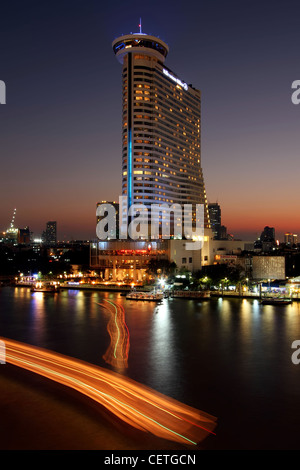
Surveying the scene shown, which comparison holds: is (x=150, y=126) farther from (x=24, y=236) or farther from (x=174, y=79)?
(x=24, y=236)

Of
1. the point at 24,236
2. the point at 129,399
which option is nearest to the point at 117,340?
the point at 129,399

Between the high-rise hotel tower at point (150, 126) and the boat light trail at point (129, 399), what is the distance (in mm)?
35096

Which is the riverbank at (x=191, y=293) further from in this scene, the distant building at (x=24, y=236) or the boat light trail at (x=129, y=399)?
the distant building at (x=24, y=236)

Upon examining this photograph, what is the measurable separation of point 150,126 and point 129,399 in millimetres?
41571

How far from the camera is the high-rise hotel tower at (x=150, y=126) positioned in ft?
146

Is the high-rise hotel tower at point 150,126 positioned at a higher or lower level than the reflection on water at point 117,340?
higher

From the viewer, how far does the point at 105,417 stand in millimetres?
6949

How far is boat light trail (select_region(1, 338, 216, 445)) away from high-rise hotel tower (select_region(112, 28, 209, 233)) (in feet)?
115

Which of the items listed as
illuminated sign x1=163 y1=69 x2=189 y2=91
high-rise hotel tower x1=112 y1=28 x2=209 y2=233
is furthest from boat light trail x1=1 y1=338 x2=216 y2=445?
illuminated sign x1=163 y1=69 x2=189 y2=91

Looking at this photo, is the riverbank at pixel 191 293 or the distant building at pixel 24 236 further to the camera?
the distant building at pixel 24 236

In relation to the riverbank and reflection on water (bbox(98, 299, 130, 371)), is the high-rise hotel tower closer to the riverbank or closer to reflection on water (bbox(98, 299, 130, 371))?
the riverbank

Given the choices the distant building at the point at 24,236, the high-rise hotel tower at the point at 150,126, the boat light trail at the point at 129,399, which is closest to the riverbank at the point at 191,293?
the high-rise hotel tower at the point at 150,126

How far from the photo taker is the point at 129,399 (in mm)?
7492
